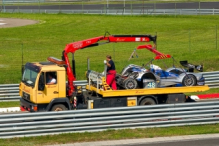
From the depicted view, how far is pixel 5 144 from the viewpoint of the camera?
1609cm

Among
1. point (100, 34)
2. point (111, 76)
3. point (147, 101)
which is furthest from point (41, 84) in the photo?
point (100, 34)

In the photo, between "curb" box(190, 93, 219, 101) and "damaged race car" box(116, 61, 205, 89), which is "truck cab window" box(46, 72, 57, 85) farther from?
"curb" box(190, 93, 219, 101)

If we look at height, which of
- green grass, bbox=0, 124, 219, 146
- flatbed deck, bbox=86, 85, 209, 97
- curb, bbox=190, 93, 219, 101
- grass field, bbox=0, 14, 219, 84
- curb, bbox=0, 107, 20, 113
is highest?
grass field, bbox=0, 14, 219, 84

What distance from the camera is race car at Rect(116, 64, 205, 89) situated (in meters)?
19.9

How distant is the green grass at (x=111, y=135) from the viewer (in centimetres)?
1638

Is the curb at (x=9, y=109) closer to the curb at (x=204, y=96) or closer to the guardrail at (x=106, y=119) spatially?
Result: the guardrail at (x=106, y=119)

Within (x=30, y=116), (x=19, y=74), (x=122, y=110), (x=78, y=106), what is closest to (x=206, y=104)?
(x=122, y=110)

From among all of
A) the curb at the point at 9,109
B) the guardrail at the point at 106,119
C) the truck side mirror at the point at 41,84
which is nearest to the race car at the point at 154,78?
the guardrail at the point at 106,119

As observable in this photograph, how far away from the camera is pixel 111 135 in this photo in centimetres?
1702

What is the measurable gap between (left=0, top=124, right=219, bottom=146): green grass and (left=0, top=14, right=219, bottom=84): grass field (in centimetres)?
A: 1051

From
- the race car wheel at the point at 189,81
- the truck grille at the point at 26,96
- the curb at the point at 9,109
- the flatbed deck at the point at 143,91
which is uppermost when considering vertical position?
the race car wheel at the point at 189,81

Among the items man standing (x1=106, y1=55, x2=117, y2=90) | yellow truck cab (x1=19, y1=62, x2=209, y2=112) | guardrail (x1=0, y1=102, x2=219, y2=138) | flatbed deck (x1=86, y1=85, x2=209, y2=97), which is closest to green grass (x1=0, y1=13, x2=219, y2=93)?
yellow truck cab (x1=19, y1=62, x2=209, y2=112)

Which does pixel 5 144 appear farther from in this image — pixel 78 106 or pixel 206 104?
pixel 206 104

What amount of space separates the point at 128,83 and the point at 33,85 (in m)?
3.68
